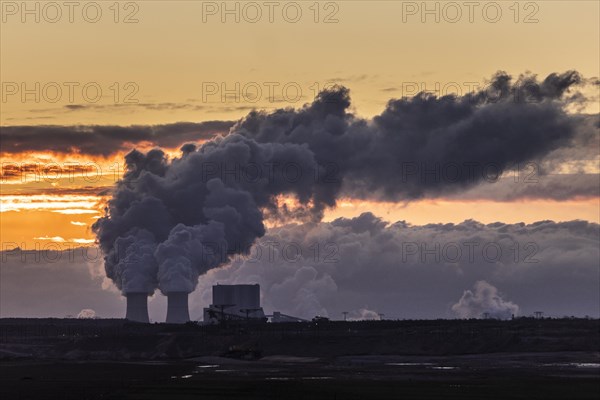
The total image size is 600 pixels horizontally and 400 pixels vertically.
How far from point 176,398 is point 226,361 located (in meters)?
82.7

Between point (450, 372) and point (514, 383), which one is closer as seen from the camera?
point (514, 383)

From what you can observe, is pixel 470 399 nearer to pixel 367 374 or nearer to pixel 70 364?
pixel 367 374

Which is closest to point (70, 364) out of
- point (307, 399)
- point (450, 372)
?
point (450, 372)

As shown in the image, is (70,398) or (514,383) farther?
(514,383)

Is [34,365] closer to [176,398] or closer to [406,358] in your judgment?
[406,358]

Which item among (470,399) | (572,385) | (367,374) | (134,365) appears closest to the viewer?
(470,399)

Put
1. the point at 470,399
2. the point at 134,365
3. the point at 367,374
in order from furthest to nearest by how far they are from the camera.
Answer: the point at 134,365 → the point at 367,374 → the point at 470,399

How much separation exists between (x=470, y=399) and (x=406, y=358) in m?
82.8

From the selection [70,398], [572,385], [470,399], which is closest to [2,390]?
Answer: [70,398]

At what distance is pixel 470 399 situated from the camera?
10956cm

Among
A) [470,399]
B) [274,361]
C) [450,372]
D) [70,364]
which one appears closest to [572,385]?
[470,399]

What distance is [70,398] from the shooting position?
115 m

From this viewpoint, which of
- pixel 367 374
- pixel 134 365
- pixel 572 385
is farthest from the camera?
pixel 134 365

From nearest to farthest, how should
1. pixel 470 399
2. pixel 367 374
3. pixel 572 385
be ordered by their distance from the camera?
1. pixel 470 399
2. pixel 572 385
3. pixel 367 374
